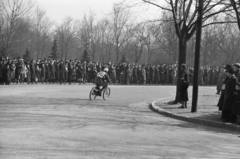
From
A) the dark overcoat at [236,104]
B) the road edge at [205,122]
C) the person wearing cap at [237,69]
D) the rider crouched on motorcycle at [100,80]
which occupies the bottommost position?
the road edge at [205,122]

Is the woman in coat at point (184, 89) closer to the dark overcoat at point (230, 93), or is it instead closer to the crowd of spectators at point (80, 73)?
the crowd of spectators at point (80, 73)

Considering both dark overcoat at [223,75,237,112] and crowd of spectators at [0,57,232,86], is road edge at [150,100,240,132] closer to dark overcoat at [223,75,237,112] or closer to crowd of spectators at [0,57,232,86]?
dark overcoat at [223,75,237,112]

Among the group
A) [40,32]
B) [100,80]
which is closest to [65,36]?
[40,32]

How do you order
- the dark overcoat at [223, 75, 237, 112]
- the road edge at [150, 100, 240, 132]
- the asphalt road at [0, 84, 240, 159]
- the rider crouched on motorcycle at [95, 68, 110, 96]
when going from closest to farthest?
the asphalt road at [0, 84, 240, 159]
the road edge at [150, 100, 240, 132]
the dark overcoat at [223, 75, 237, 112]
the rider crouched on motorcycle at [95, 68, 110, 96]

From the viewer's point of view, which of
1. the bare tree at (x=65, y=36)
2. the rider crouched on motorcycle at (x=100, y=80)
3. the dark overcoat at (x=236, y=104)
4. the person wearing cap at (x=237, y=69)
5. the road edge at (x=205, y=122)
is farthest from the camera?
the bare tree at (x=65, y=36)

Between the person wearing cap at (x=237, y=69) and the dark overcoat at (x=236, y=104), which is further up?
the person wearing cap at (x=237, y=69)

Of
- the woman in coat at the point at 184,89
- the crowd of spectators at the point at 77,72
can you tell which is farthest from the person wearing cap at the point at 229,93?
the crowd of spectators at the point at 77,72

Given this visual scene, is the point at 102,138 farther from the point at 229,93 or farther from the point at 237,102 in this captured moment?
the point at 229,93

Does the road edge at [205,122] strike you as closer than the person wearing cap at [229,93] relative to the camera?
Yes

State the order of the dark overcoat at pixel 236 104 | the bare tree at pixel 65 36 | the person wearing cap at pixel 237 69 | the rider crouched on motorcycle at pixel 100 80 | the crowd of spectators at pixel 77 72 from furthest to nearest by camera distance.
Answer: the bare tree at pixel 65 36 → the crowd of spectators at pixel 77 72 → the rider crouched on motorcycle at pixel 100 80 → the person wearing cap at pixel 237 69 → the dark overcoat at pixel 236 104

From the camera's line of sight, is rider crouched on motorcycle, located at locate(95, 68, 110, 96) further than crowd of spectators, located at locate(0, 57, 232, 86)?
No

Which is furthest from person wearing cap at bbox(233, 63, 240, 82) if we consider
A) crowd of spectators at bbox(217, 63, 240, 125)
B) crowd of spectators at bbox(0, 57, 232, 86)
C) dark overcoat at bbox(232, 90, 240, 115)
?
crowd of spectators at bbox(0, 57, 232, 86)

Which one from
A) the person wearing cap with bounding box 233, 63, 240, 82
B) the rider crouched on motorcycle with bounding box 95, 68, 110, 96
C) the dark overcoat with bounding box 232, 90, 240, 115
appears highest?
the person wearing cap with bounding box 233, 63, 240, 82

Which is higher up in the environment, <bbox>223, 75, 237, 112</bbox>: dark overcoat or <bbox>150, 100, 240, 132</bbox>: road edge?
<bbox>223, 75, 237, 112</bbox>: dark overcoat
